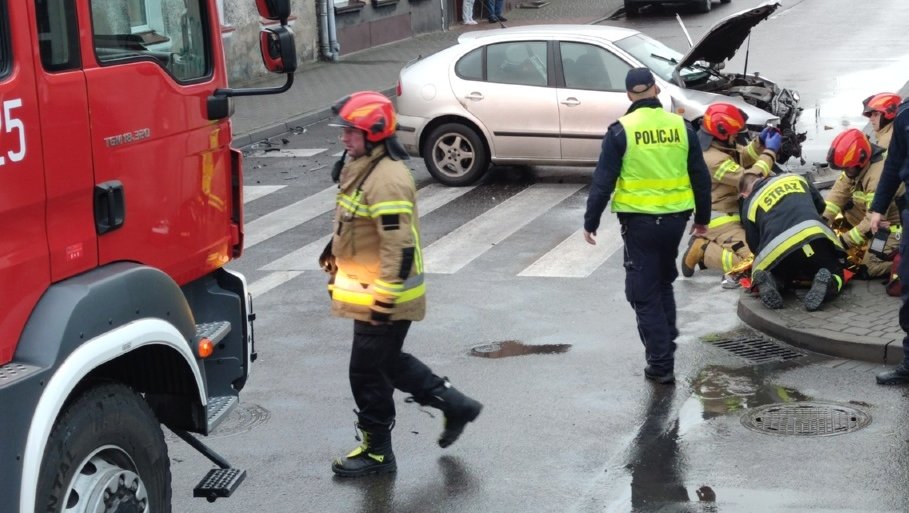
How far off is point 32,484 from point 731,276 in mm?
6864

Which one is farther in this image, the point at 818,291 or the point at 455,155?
the point at 455,155

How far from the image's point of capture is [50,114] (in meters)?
4.65

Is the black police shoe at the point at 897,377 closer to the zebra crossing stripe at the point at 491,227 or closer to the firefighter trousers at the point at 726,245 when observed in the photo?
the firefighter trousers at the point at 726,245

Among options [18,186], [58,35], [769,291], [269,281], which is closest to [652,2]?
[269,281]

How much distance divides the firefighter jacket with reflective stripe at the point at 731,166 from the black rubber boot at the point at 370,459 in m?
4.46

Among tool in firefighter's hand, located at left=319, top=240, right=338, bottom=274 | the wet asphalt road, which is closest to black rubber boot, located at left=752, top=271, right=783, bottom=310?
the wet asphalt road

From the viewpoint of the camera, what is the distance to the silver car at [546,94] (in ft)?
46.0

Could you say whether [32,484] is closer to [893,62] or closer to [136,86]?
[136,86]

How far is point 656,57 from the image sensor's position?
1480 centimetres

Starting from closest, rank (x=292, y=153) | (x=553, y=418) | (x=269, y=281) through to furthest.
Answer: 1. (x=553, y=418)
2. (x=269, y=281)
3. (x=292, y=153)

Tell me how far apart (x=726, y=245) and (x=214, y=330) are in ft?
17.5

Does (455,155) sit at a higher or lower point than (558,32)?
lower

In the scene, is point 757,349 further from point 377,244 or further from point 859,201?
point 377,244

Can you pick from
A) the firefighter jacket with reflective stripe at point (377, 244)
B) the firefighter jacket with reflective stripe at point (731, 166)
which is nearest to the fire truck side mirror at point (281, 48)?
the firefighter jacket with reflective stripe at point (377, 244)
